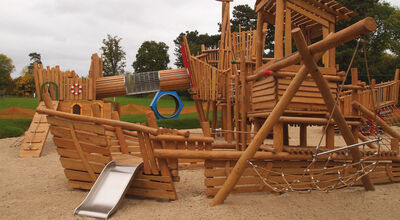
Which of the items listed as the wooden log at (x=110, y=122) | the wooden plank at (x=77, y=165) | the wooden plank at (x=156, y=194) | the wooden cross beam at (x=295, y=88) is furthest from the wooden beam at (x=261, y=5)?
the wooden plank at (x=77, y=165)

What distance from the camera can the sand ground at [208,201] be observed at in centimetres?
380

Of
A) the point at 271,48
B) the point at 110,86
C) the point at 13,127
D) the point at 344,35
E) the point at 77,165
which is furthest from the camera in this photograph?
the point at 271,48

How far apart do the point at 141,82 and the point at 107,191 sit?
8.07 meters

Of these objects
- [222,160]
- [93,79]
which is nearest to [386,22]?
[93,79]

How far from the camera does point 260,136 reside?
3809 millimetres

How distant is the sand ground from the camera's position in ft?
12.5

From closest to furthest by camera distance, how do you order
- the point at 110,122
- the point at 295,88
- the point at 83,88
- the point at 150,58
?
the point at 295,88 < the point at 110,122 < the point at 83,88 < the point at 150,58

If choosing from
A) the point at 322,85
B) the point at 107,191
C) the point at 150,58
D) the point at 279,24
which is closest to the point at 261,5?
the point at 279,24

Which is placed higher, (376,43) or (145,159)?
(376,43)

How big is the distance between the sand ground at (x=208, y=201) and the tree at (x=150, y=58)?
41.7m

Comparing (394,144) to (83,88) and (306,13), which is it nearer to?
(306,13)

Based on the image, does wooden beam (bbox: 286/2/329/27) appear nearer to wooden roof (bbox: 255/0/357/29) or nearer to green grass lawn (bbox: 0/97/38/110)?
wooden roof (bbox: 255/0/357/29)

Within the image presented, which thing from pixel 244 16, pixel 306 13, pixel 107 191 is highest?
pixel 244 16

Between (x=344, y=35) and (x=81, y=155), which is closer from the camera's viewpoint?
(x=344, y=35)
